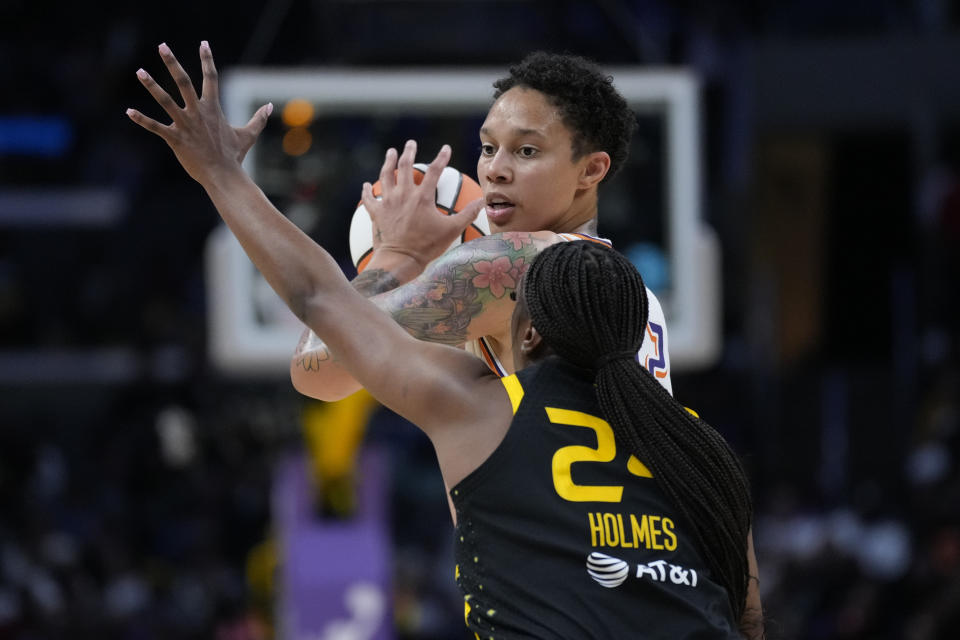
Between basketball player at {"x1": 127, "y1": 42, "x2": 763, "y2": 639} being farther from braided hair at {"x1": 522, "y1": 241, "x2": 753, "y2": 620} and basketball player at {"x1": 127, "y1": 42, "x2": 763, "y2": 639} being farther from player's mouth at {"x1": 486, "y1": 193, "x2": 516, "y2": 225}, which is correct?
player's mouth at {"x1": 486, "y1": 193, "x2": 516, "y2": 225}

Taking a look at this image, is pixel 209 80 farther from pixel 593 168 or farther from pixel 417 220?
pixel 593 168

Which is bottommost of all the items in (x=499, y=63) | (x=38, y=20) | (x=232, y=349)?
(x=232, y=349)

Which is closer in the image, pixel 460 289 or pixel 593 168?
pixel 460 289

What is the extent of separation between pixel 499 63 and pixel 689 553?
534 cm

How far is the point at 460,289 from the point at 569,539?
697mm

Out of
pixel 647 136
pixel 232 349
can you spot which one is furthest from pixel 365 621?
pixel 647 136

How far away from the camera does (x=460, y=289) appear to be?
9.48 feet

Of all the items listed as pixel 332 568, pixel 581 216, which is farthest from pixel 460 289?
pixel 332 568

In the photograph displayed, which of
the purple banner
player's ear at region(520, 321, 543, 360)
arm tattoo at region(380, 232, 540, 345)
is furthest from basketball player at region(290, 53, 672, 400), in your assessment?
the purple banner

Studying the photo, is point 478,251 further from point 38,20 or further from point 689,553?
point 38,20

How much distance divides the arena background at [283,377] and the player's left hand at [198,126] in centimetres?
806

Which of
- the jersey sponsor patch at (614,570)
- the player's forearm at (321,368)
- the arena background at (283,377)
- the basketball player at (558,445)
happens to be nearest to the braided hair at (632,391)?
the basketball player at (558,445)

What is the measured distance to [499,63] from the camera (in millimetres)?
7492

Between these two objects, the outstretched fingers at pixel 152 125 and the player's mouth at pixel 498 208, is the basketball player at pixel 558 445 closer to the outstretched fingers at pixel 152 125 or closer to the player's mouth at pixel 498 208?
the outstretched fingers at pixel 152 125
